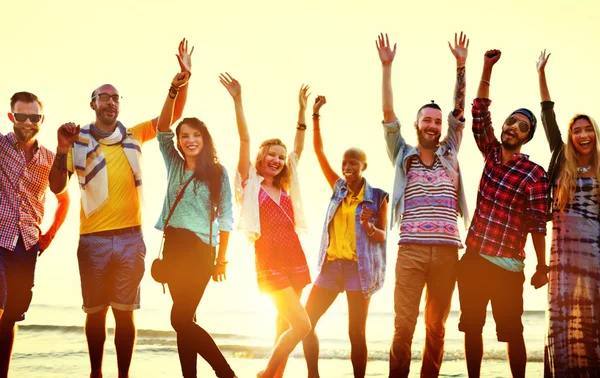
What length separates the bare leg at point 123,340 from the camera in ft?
Answer: 21.8

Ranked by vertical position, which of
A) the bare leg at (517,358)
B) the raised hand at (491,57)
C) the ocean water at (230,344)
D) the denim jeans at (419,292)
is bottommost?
the ocean water at (230,344)

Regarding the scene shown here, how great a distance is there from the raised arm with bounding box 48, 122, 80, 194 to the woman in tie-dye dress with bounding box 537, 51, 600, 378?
4350 millimetres

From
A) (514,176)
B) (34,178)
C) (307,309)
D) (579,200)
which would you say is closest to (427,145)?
(514,176)

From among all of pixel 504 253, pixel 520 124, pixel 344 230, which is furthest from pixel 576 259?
pixel 344 230

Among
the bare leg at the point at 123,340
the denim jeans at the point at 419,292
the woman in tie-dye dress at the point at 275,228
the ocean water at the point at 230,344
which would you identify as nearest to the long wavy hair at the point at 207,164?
the woman in tie-dye dress at the point at 275,228

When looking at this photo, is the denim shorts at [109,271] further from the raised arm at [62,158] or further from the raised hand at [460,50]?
the raised hand at [460,50]

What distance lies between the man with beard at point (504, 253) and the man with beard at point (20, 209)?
13.3ft

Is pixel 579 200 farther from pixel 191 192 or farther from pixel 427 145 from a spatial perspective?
pixel 191 192

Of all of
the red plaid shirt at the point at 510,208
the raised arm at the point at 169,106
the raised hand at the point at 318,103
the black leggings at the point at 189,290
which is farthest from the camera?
the raised hand at the point at 318,103

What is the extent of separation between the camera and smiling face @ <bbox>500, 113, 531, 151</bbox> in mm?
6598

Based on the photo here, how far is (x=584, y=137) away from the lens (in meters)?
6.61

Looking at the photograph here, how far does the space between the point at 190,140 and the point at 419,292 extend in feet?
8.05

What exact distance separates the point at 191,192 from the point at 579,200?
3451 millimetres

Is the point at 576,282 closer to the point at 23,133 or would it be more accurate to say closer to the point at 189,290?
the point at 189,290
